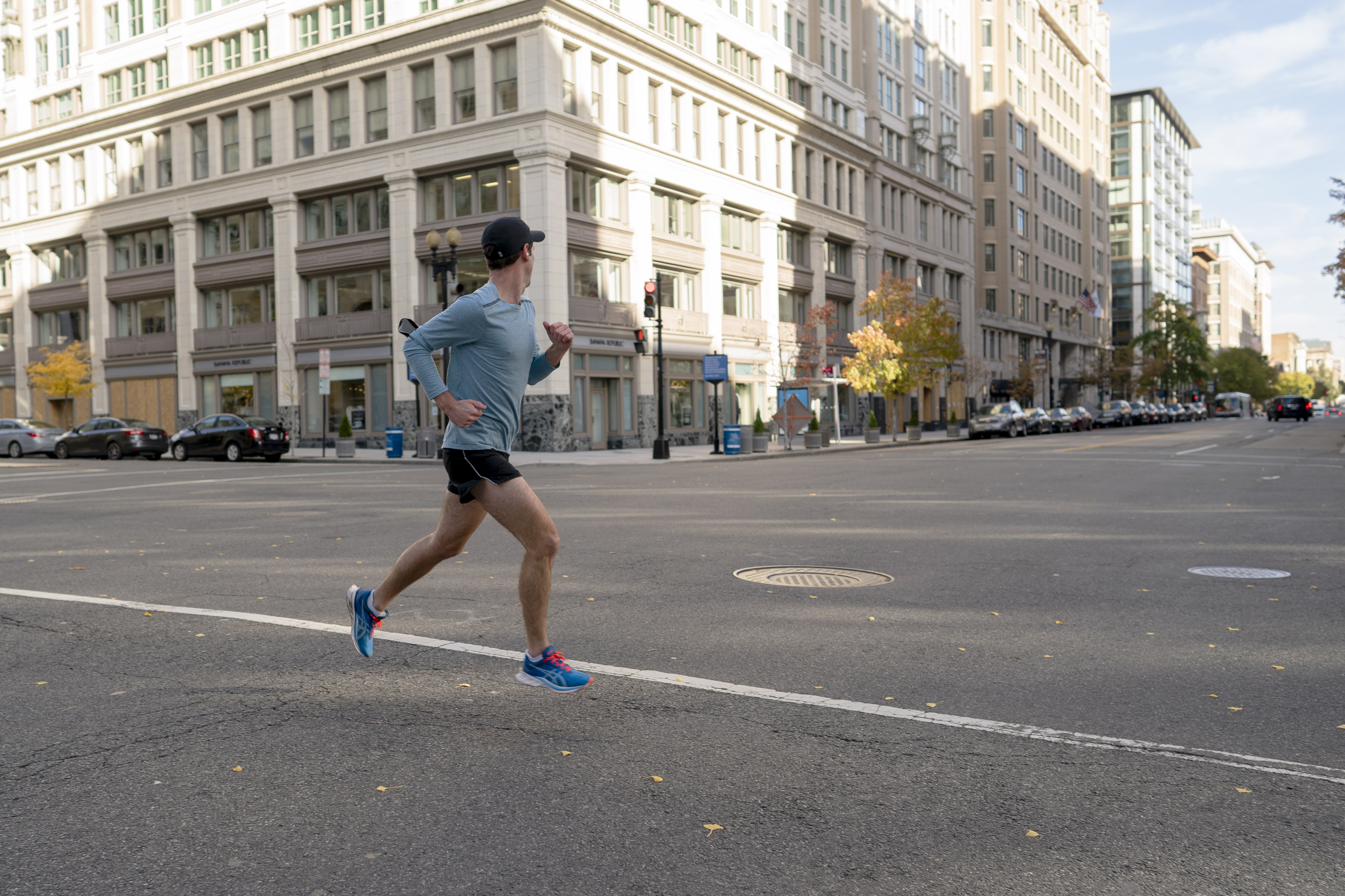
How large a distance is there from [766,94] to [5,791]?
46.6 m

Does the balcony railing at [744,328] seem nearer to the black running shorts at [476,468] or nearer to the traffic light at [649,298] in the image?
the traffic light at [649,298]

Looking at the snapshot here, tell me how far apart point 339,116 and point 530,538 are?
40715 millimetres

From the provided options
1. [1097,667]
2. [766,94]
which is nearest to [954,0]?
[766,94]

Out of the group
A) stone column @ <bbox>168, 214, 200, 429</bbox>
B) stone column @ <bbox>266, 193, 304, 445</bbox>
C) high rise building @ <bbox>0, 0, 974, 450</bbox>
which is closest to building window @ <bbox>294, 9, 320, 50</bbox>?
high rise building @ <bbox>0, 0, 974, 450</bbox>

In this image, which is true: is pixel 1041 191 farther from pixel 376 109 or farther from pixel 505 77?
pixel 376 109

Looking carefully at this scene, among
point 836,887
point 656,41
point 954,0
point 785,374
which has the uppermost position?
point 954,0

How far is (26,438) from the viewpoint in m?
38.3

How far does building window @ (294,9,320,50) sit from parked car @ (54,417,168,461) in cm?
1637

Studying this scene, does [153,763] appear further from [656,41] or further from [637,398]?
[656,41]

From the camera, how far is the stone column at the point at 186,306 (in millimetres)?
46438

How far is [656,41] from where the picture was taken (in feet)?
132

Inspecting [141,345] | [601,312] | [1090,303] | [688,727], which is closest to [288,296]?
[141,345]

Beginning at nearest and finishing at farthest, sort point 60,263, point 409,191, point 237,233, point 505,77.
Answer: point 505,77
point 409,191
point 237,233
point 60,263

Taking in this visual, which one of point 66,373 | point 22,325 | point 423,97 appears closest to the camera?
point 423,97
